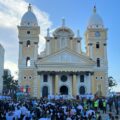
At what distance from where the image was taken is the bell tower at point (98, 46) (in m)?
64.3

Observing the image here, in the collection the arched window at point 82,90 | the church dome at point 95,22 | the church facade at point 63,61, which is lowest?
the arched window at point 82,90

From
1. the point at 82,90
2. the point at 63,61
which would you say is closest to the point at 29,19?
the point at 63,61

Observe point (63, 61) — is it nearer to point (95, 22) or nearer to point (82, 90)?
point (82, 90)

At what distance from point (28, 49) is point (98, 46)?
13.0 m

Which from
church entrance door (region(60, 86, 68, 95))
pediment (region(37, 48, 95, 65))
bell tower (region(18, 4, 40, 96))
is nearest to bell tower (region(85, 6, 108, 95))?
pediment (region(37, 48, 95, 65))

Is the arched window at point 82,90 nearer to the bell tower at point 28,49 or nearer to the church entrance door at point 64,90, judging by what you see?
the church entrance door at point 64,90

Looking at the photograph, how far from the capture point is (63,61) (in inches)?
2446

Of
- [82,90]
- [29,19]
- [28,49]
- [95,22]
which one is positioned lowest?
[82,90]

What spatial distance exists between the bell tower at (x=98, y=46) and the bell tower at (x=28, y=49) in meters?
9.80

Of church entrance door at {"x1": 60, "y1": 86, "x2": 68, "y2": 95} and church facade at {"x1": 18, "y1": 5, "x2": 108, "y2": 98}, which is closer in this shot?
church facade at {"x1": 18, "y1": 5, "x2": 108, "y2": 98}

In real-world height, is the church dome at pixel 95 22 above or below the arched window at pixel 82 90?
above

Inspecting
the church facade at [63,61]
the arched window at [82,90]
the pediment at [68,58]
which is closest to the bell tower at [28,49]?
the church facade at [63,61]

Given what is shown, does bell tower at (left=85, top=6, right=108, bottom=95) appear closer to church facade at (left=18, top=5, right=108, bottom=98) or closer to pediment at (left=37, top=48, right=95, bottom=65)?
church facade at (left=18, top=5, right=108, bottom=98)

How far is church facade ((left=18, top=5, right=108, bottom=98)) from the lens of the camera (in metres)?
61.9
